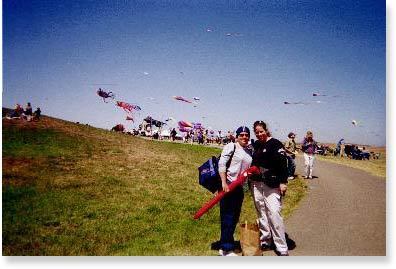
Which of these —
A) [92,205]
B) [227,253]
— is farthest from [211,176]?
[92,205]

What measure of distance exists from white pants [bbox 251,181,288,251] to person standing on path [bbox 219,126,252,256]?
0.28 meters

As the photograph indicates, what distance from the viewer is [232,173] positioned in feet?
14.3

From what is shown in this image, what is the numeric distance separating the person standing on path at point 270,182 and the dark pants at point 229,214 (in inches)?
12.3

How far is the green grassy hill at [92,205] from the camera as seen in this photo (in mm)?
5023

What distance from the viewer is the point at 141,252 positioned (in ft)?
15.9

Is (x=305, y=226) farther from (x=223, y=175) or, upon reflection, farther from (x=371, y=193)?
(x=371, y=193)

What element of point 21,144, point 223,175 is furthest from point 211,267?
point 21,144

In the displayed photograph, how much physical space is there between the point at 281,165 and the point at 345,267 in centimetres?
189

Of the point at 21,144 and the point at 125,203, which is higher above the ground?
the point at 21,144

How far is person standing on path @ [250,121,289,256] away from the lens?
14.1 ft

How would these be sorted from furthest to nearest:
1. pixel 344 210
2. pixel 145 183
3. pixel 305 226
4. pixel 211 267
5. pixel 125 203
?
pixel 145 183
pixel 125 203
pixel 344 210
pixel 305 226
pixel 211 267

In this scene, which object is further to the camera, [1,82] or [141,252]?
[1,82]

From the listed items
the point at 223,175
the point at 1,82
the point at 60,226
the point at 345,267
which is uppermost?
the point at 1,82

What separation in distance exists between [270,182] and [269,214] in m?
0.44
